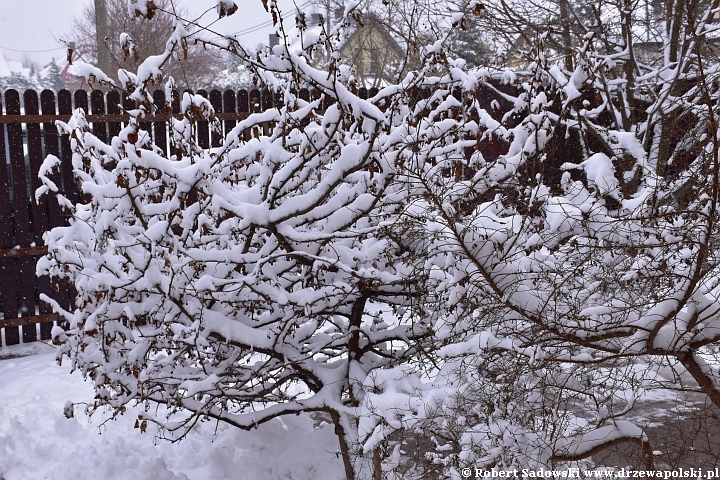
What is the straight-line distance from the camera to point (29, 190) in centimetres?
664

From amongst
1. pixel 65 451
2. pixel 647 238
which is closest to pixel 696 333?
pixel 647 238

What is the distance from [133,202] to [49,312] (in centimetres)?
391

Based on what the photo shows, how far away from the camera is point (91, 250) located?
387cm

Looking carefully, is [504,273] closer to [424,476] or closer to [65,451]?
[424,476]

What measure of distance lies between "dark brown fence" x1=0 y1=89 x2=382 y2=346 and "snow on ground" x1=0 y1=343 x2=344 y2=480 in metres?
2.01

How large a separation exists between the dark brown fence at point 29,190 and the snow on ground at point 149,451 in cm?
201

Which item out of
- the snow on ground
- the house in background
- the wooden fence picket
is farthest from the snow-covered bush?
the house in background

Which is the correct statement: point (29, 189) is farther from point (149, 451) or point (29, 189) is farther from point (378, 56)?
point (378, 56)

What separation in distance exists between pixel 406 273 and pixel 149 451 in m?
2.14

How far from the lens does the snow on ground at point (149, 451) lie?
4008 millimetres

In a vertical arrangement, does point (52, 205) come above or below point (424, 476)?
above

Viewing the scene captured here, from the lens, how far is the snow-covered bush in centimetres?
261

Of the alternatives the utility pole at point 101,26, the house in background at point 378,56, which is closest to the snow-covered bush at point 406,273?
the house in background at point 378,56

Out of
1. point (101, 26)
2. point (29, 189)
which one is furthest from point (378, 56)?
point (29, 189)
